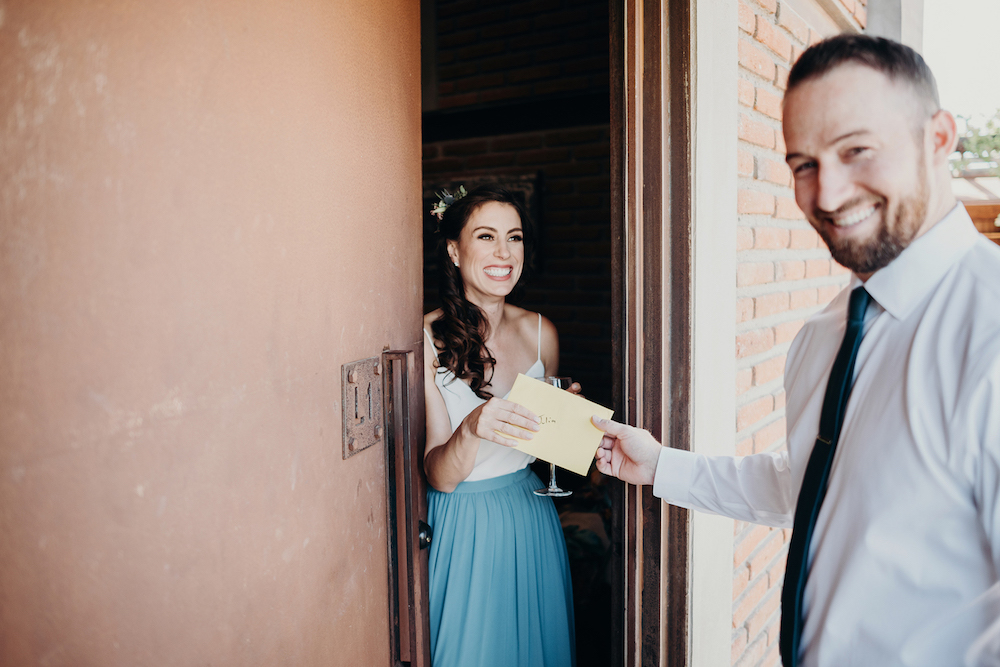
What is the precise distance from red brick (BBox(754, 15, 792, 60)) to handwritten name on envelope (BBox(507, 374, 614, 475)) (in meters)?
1.41

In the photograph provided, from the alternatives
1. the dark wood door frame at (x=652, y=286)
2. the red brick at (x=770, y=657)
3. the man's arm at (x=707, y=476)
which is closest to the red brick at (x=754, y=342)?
the dark wood door frame at (x=652, y=286)

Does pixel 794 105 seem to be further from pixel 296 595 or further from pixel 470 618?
pixel 470 618

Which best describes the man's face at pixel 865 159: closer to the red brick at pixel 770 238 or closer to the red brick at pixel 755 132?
the red brick at pixel 755 132

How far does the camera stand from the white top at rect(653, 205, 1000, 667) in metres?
0.89

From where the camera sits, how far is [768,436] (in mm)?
2260

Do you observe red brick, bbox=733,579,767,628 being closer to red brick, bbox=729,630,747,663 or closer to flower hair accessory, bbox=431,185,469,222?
red brick, bbox=729,630,747,663

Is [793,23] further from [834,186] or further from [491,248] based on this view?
[834,186]

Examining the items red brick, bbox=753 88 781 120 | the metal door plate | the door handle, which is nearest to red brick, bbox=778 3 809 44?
red brick, bbox=753 88 781 120

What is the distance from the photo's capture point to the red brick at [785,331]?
2254 millimetres

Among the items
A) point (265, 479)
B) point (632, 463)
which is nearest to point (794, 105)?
point (632, 463)

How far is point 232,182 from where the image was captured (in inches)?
33.4

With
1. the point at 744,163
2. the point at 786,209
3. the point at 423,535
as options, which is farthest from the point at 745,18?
the point at 423,535

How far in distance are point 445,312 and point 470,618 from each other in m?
1.05

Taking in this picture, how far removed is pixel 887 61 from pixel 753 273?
1021 millimetres
